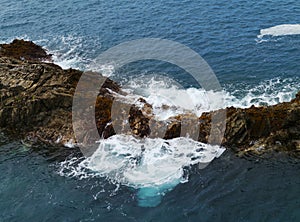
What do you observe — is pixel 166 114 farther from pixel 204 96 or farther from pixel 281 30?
pixel 281 30

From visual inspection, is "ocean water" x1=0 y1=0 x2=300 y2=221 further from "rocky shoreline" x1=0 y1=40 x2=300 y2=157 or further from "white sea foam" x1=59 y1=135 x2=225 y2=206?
"rocky shoreline" x1=0 y1=40 x2=300 y2=157

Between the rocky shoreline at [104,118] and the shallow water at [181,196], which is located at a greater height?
the rocky shoreline at [104,118]

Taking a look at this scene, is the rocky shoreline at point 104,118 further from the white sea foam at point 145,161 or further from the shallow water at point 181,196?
the shallow water at point 181,196

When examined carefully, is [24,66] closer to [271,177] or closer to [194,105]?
[194,105]

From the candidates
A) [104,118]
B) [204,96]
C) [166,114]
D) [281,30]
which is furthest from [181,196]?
[281,30]

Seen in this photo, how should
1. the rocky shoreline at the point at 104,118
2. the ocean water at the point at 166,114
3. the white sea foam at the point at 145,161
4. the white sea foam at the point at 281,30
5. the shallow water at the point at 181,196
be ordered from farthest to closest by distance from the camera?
1. the white sea foam at the point at 281,30
2. the rocky shoreline at the point at 104,118
3. the white sea foam at the point at 145,161
4. the ocean water at the point at 166,114
5. the shallow water at the point at 181,196

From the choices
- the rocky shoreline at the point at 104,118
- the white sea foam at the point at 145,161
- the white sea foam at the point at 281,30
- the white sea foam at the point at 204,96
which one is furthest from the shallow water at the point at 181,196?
the white sea foam at the point at 281,30
